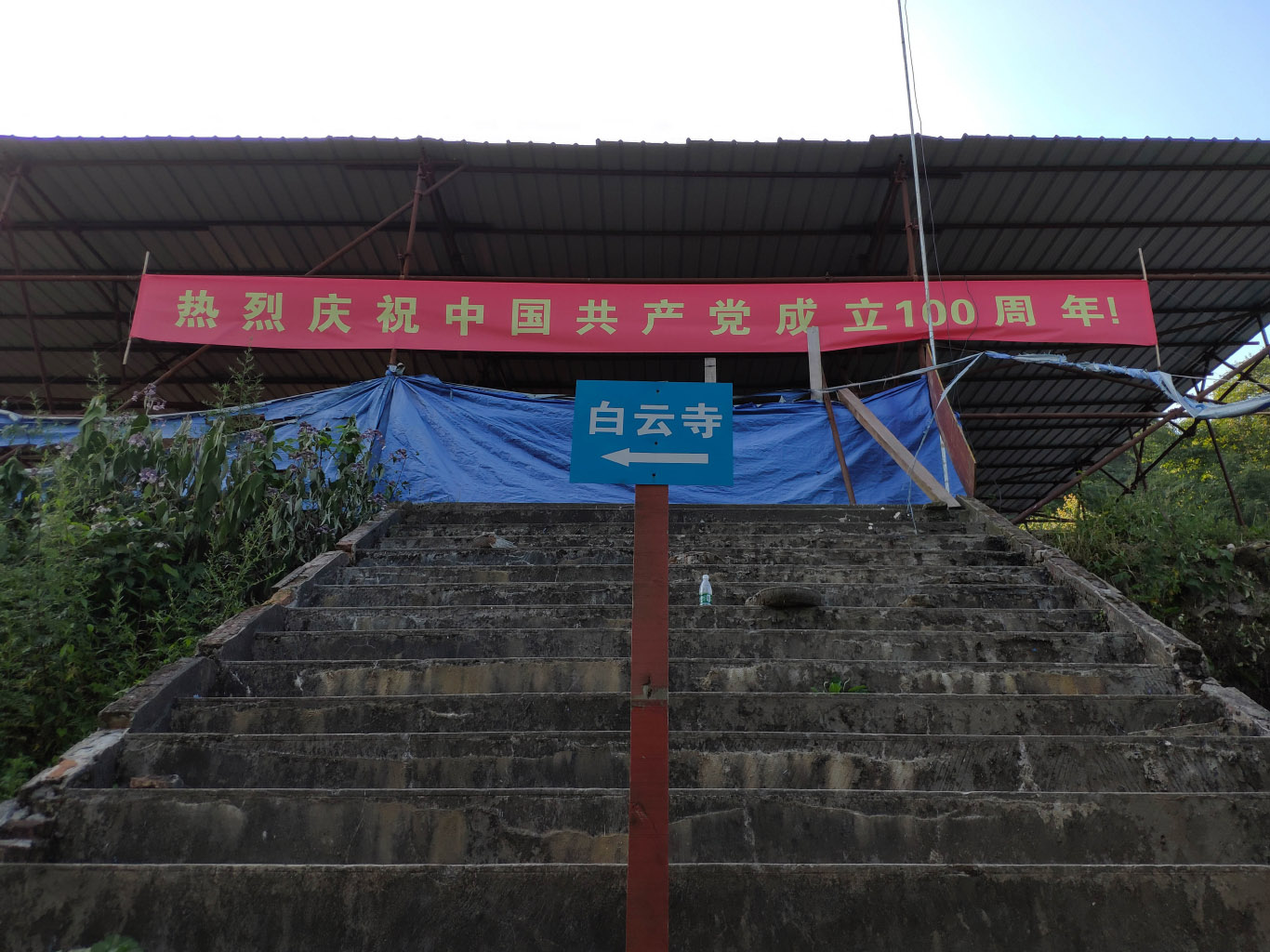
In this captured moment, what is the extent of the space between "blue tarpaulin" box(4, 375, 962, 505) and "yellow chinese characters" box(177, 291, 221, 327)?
1.18 meters

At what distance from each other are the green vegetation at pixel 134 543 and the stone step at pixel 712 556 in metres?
0.73

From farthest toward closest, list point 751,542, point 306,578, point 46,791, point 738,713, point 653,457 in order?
1. point 751,542
2. point 306,578
3. point 738,713
4. point 46,791
5. point 653,457

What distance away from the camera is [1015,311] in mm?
7496

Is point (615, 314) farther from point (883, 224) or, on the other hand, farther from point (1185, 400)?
point (1185, 400)

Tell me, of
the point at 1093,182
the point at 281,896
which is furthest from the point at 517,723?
the point at 1093,182

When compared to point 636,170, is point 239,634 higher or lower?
lower

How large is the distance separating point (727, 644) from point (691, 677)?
348 millimetres

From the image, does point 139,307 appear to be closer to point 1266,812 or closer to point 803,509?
point 803,509

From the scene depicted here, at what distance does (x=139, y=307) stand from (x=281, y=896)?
7.31 m

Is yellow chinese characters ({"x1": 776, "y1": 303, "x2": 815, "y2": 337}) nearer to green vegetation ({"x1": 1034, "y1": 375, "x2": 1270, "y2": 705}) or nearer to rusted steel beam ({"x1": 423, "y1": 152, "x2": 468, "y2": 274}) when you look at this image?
green vegetation ({"x1": 1034, "y1": 375, "x2": 1270, "y2": 705})

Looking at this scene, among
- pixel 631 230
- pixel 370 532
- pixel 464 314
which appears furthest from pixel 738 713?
pixel 631 230

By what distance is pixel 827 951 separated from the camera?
211 centimetres

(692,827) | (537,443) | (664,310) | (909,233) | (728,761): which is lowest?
(692,827)

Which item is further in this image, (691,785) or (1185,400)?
(1185,400)
